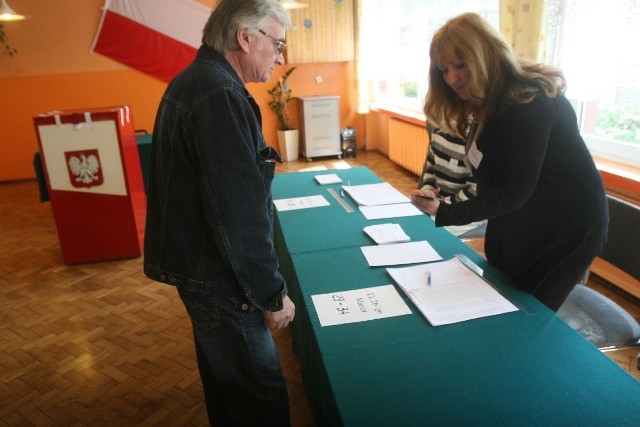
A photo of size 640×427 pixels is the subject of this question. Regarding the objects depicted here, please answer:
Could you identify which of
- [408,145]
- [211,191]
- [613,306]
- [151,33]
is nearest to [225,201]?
[211,191]

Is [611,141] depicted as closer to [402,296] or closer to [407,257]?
[407,257]

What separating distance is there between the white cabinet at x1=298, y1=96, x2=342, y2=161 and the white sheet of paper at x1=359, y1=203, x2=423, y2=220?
4414 millimetres

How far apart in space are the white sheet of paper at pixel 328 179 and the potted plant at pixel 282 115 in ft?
12.8

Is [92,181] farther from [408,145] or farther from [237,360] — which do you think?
[408,145]

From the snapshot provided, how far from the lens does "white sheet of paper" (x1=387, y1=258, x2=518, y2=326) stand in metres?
1.16

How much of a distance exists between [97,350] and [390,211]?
1657 millimetres

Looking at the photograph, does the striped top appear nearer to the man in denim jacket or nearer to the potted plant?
the man in denim jacket

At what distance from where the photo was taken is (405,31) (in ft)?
16.6

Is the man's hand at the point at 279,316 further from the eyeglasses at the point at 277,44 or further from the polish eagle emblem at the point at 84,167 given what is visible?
the polish eagle emblem at the point at 84,167

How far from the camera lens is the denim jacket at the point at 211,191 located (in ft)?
3.27

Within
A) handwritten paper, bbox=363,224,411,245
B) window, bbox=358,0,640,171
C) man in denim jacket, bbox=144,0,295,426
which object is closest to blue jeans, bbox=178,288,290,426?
man in denim jacket, bbox=144,0,295,426

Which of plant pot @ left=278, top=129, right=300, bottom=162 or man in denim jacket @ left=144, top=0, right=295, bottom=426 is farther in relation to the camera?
plant pot @ left=278, top=129, right=300, bottom=162

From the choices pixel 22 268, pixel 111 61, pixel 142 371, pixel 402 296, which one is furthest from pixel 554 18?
pixel 111 61

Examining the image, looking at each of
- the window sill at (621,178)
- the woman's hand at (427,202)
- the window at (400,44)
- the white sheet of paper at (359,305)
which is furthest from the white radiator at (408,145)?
the white sheet of paper at (359,305)
